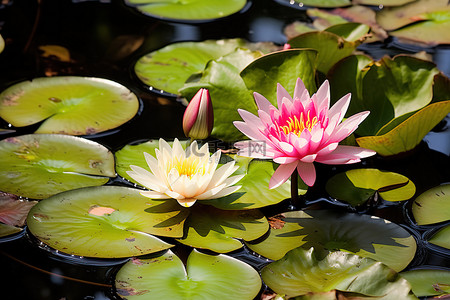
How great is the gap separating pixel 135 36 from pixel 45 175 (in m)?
1.35

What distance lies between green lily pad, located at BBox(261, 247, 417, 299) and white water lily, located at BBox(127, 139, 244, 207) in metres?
0.36

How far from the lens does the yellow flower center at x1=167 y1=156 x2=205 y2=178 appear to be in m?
1.98

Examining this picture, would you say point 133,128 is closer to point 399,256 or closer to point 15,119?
point 15,119

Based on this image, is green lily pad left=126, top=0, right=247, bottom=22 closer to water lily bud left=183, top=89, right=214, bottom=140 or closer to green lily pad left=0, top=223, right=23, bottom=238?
water lily bud left=183, top=89, right=214, bottom=140

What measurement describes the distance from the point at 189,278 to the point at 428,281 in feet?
2.48

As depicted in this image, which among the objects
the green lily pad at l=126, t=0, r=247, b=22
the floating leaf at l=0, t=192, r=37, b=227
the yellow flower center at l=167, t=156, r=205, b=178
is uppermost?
the green lily pad at l=126, t=0, r=247, b=22

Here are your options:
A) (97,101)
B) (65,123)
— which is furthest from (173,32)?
(65,123)

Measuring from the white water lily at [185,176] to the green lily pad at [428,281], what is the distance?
662mm

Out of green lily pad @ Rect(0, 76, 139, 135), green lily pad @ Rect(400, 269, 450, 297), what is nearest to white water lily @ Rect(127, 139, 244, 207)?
green lily pad @ Rect(0, 76, 139, 135)

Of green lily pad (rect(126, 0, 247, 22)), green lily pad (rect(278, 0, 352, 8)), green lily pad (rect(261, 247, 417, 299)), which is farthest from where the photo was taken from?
green lily pad (rect(278, 0, 352, 8))

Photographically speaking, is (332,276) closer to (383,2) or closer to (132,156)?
(132,156)

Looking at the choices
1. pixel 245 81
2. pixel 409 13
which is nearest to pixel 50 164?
pixel 245 81

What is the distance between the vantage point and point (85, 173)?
6.99 feet

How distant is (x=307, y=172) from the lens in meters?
1.90
